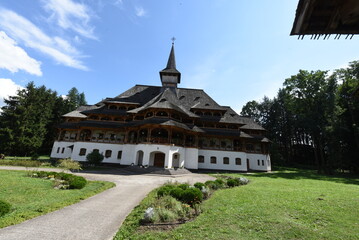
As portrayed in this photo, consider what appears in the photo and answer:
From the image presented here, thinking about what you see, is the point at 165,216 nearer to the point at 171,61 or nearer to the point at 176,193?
the point at 176,193

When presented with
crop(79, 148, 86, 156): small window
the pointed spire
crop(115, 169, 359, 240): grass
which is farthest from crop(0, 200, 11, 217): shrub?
the pointed spire

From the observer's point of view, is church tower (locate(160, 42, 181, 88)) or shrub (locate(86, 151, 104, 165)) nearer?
shrub (locate(86, 151, 104, 165))

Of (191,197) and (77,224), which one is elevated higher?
(191,197)

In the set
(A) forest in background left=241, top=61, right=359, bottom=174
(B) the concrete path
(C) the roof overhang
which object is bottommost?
(B) the concrete path

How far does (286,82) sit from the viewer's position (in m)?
32.0

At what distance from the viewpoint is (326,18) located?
3326mm

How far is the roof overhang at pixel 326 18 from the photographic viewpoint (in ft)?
9.86

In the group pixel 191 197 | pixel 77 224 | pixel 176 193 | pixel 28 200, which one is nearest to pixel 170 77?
pixel 176 193

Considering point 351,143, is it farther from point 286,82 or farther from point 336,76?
point 286,82

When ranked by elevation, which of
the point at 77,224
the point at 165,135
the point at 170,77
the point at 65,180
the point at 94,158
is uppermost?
the point at 170,77

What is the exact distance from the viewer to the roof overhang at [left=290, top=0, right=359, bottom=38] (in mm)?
3006

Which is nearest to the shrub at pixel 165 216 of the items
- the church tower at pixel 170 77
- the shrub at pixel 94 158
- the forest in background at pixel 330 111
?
the shrub at pixel 94 158

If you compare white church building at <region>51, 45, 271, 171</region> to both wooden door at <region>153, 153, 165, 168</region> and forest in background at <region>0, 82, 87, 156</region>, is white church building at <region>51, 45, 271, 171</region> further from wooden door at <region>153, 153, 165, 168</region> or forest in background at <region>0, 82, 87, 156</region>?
forest in background at <region>0, 82, 87, 156</region>

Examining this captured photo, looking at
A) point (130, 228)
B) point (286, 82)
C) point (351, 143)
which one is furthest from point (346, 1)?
point (351, 143)
